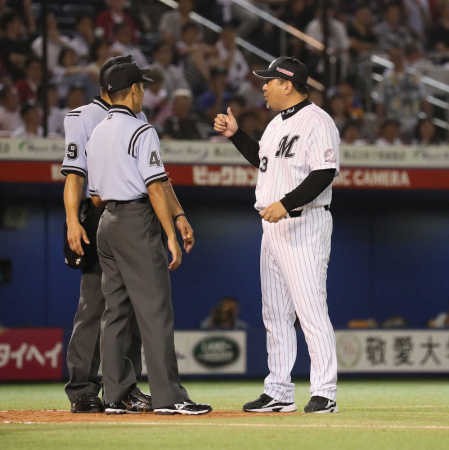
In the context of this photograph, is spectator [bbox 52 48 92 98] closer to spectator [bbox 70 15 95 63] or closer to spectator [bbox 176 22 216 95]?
spectator [bbox 70 15 95 63]

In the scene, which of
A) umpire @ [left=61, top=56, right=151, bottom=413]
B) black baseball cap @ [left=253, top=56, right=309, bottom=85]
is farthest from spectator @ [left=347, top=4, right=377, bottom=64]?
umpire @ [left=61, top=56, right=151, bottom=413]

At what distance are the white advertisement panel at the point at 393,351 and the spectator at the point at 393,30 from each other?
4256 millimetres

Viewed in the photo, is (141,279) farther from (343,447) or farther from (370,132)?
Result: (370,132)

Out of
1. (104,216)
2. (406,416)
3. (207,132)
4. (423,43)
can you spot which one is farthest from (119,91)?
(423,43)

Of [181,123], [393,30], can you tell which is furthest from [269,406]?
[393,30]

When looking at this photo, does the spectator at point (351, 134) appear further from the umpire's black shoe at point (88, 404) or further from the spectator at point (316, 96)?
the umpire's black shoe at point (88, 404)

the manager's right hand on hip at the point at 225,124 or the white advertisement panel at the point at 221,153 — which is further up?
the white advertisement panel at the point at 221,153

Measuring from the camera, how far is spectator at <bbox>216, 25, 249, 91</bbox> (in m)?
14.0

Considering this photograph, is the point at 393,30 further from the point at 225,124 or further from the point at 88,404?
the point at 88,404

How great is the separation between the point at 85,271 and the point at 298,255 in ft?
3.89

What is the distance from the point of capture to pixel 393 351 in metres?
12.8

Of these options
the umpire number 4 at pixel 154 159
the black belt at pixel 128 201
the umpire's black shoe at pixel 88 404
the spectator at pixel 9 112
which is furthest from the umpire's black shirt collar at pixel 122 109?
the spectator at pixel 9 112

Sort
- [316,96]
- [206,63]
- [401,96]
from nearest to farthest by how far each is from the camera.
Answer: [316,96], [206,63], [401,96]

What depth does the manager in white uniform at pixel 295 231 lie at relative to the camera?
20.4 feet
